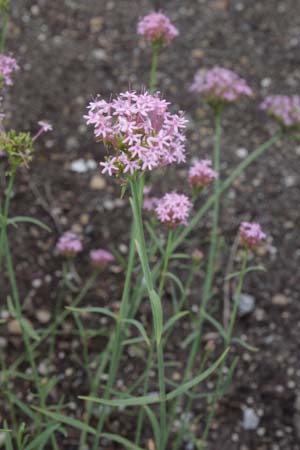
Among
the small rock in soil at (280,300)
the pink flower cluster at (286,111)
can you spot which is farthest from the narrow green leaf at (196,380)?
the small rock in soil at (280,300)

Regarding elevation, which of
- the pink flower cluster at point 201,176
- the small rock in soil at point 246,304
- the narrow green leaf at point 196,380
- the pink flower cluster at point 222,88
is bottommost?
the narrow green leaf at point 196,380

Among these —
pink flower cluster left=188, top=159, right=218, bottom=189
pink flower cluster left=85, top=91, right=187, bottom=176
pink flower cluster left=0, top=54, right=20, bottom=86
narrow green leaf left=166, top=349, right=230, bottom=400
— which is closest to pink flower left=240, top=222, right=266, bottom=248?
pink flower cluster left=188, top=159, right=218, bottom=189

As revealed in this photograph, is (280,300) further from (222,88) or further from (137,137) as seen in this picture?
(137,137)

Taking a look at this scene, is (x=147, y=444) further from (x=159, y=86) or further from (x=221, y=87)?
(x=159, y=86)

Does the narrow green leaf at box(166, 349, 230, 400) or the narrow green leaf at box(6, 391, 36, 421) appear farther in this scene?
the narrow green leaf at box(6, 391, 36, 421)

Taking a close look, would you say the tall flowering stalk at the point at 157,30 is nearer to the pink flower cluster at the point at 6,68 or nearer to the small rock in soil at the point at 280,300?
the pink flower cluster at the point at 6,68

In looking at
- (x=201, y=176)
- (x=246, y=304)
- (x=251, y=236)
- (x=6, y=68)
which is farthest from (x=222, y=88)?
(x=246, y=304)

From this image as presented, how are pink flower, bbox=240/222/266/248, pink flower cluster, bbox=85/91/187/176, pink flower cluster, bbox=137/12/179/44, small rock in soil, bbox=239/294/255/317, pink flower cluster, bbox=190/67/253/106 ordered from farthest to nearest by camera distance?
1. small rock in soil, bbox=239/294/255/317
2. pink flower cluster, bbox=190/67/253/106
3. pink flower cluster, bbox=137/12/179/44
4. pink flower, bbox=240/222/266/248
5. pink flower cluster, bbox=85/91/187/176

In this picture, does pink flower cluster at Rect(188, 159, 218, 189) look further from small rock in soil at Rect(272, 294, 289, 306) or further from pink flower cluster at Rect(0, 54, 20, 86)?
small rock in soil at Rect(272, 294, 289, 306)
